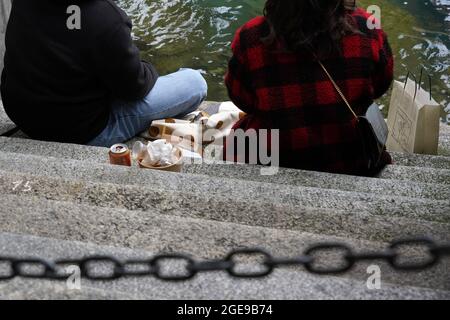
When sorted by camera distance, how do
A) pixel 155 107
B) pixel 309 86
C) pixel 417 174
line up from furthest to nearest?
1. pixel 155 107
2. pixel 417 174
3. pixel 309 86

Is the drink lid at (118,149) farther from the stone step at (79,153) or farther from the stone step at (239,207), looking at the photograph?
the stone step at (239,207)

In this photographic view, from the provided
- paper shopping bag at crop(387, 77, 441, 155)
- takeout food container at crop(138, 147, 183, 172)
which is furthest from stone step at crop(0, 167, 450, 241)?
paper shopping bag at crop(387, 77, 441, 155)

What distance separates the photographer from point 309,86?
2744 millimetres

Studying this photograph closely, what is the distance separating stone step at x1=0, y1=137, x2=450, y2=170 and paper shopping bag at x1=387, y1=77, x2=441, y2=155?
9 cm

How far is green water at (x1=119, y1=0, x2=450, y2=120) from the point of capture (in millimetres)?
6189

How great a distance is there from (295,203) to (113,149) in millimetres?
1216

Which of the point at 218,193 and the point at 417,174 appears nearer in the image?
the point at 218,193

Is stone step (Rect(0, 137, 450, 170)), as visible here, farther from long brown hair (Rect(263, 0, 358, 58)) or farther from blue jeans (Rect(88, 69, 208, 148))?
long brown hair (Rect(263, 0, 358, 58))

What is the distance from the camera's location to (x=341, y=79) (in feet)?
8.98

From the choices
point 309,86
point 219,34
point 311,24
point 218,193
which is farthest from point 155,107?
point 219,34

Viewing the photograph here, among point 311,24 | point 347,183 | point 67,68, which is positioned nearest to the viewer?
point 311,24

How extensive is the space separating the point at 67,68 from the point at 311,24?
157cm

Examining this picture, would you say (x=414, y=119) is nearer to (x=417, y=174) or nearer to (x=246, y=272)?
(x=417, y=174)

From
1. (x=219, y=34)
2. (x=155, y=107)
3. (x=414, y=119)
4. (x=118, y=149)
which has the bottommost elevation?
(x=219, y=34)
